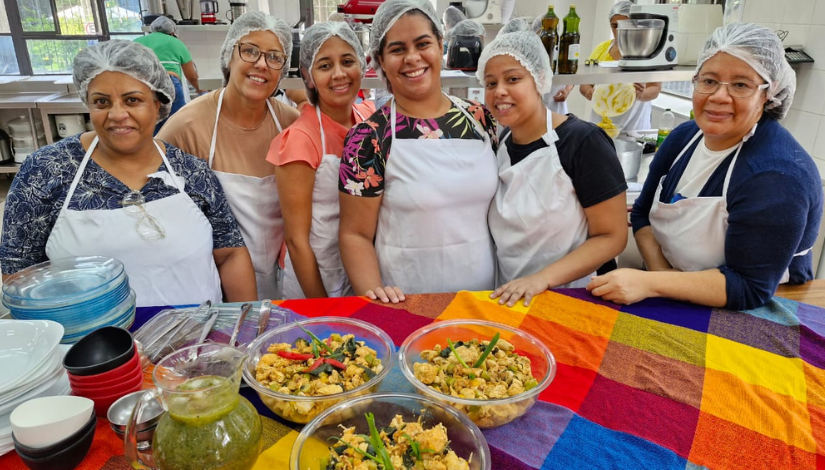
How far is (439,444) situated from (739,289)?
3.65ft

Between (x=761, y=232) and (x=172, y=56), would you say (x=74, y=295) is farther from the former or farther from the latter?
(x=172, y=56)

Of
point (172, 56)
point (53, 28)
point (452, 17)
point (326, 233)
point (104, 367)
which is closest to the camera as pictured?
point (104, 367)

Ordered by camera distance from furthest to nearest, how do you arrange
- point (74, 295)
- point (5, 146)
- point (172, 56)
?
point (5, 146) < point (172, 56) < point (74, 295)

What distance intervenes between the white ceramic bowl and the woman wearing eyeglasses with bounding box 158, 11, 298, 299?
1.20 metres

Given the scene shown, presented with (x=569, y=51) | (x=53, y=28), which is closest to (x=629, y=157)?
(x=569, y=51)

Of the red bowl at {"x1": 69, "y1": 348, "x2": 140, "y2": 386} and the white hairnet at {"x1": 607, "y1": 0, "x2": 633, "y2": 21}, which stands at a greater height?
the white hairnet at {"x1": 607, "y1": 0, "x2": 633, "y2": 21}

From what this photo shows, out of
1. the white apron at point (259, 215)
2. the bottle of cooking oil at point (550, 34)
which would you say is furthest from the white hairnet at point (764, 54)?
the white apron at point (259, 215)

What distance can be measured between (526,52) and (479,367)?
3.60 ft

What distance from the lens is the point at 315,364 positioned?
1196 mm

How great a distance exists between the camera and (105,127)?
170 cm

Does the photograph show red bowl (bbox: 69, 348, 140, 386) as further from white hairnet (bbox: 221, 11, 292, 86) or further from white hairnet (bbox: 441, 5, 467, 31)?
white hairnet (bbox: 441, 5, 467, 31)

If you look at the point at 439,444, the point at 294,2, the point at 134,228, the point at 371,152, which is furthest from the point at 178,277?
the point at 294,2

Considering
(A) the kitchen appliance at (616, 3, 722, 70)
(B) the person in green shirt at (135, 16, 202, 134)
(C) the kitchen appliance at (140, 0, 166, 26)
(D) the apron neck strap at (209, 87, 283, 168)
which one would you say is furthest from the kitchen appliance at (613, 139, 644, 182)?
(C) the kitchen appliance at (140, 0, 166, 26)

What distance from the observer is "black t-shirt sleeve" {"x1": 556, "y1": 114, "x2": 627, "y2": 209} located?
1740 millimetres
